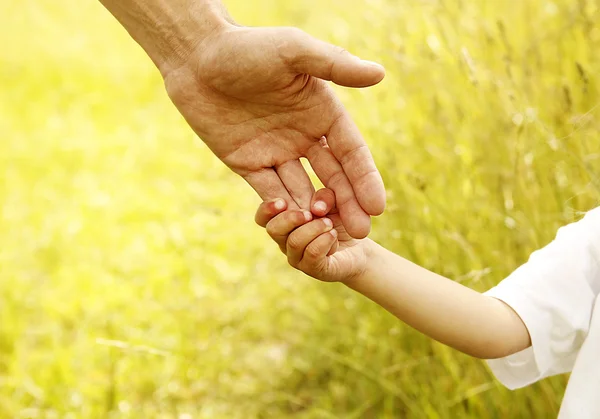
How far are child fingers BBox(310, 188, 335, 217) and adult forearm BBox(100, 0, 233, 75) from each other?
1.54 ft

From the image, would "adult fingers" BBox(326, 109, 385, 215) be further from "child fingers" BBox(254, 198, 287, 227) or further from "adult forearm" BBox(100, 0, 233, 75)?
"adult forearm" BBox(100, 0, 233, 75)

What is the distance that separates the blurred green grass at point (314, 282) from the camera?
2166mm

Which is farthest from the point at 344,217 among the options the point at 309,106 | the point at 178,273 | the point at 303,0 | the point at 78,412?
the point at 303,0

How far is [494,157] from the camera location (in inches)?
99.2

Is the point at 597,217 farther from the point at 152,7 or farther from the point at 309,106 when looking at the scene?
the point at 152,7

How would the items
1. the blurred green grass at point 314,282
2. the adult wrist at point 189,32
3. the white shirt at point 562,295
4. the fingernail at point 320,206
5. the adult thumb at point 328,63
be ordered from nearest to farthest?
1. the adult thumb at point 328,63
2. the fingernail at point 320,206
3. the white shirt at point 562,295
4. the adult wrist at point 189,32
5. the blurred green grass at point 314,282

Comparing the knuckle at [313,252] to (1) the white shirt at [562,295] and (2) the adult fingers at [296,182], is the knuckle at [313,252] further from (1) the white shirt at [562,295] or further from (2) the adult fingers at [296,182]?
(1) the white shirt at [562,295]

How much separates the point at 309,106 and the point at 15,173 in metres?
3.43

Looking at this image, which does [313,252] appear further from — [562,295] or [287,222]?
[562,295]

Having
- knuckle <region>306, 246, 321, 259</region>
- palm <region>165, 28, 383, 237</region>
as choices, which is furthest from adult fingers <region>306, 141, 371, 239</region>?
knuckle <region>306, 246, 321, 259</region>

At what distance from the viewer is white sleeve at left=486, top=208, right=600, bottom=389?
1.49m

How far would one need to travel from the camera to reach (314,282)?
3.11 metres

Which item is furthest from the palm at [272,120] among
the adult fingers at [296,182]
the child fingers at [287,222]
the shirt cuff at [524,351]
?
the shirt cuff at [524,351]

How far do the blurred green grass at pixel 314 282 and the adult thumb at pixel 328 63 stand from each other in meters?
0.51
